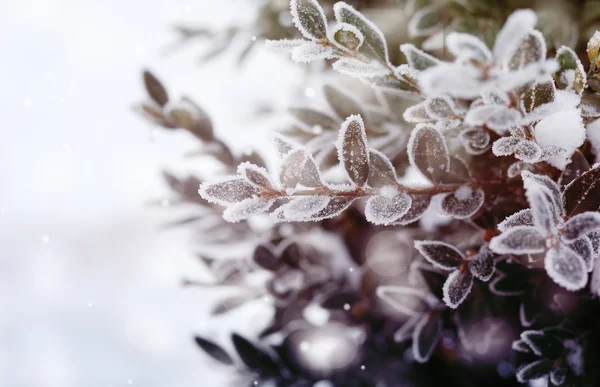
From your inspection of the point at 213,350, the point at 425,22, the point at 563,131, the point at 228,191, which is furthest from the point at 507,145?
the point at 213,350

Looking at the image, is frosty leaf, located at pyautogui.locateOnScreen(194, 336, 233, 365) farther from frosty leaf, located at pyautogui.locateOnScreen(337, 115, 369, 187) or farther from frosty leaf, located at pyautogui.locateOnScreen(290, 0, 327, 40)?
frosty leaf, located at pyautogui.locateOnScreen(290, 0, 327, 40)

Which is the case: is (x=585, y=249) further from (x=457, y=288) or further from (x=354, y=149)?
(x=354, y=149)

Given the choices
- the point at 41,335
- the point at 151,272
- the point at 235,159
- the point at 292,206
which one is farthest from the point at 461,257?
the point at 41,335

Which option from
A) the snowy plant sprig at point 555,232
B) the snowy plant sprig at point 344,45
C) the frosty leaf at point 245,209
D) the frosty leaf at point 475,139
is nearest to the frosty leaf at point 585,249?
the snowy plant sprig at point 555,232

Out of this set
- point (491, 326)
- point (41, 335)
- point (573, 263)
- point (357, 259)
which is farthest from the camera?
point (41, 335)

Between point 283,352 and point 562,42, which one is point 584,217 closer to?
point 562,42

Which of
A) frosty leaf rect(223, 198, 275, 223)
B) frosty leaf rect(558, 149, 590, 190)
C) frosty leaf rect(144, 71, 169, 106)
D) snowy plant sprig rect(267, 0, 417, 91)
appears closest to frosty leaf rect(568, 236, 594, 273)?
frosty leaf rect(558, 149, 590, 190)

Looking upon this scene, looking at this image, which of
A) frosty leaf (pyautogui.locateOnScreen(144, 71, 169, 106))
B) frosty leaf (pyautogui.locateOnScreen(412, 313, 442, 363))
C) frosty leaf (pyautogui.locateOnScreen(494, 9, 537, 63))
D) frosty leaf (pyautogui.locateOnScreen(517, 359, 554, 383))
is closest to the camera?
frosty leaf (pyautogui.locateOnScreen(494, 9, 537, 63))
